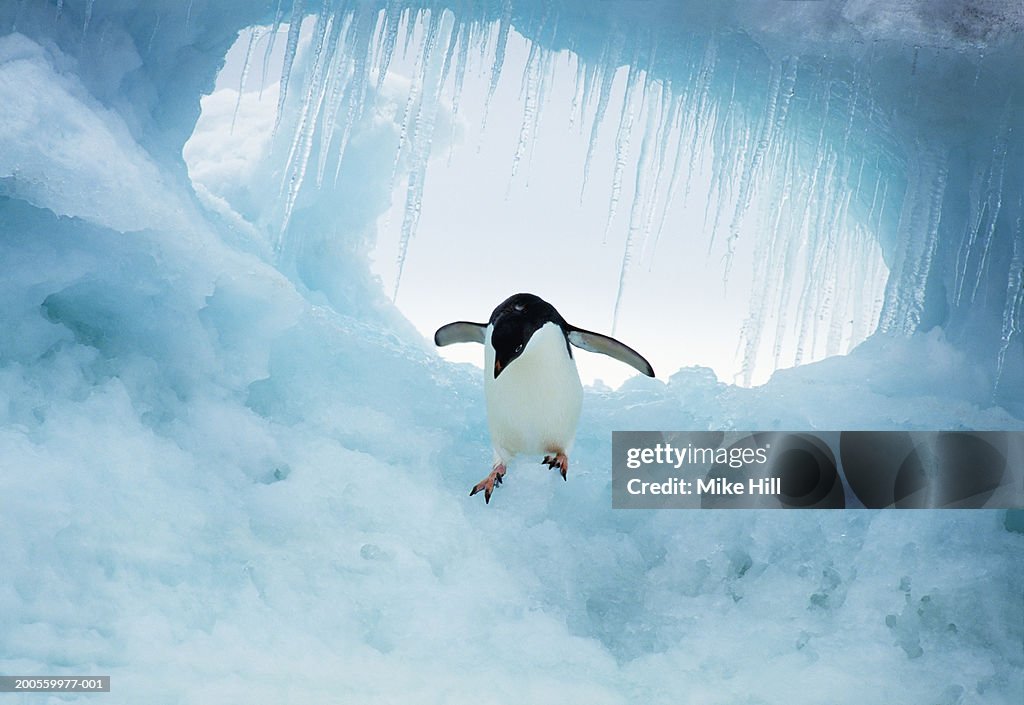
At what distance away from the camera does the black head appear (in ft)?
4.88

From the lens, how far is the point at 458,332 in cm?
204

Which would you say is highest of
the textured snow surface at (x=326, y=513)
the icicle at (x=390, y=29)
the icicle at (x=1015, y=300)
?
the icicle at (x=390, y=29)

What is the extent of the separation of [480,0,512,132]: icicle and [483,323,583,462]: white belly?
1.22 metres

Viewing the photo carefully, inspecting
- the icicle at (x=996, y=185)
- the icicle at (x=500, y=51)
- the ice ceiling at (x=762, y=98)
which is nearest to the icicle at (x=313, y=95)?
the ice ceiling at (x=762, y=98)

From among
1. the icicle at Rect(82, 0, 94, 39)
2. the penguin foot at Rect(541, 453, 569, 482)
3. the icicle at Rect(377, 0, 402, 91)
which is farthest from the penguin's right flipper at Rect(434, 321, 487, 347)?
the icicle at Rect(82, 0, 94, 39)

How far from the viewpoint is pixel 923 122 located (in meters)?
2.74

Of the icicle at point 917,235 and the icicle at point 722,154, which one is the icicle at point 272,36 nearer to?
the icicle at point 722,154

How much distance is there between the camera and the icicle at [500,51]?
2.63 m

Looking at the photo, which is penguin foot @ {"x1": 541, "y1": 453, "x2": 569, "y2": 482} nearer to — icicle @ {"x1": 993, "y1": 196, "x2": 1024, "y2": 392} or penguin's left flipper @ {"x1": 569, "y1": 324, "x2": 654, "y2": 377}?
penguin's left flipper @ {"x1": 569, "y1": 324, "x2": 654, "y2": 377}

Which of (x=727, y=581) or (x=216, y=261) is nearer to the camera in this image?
(x=727, y=581)

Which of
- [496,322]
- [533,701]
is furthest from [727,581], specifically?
[496,322]

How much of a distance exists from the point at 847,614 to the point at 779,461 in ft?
1.67

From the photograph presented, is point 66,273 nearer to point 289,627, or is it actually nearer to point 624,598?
point 289,627

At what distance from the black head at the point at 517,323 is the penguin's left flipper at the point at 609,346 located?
0.18ft
